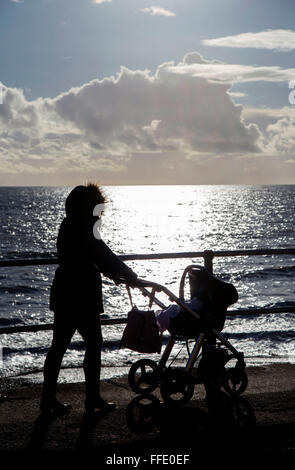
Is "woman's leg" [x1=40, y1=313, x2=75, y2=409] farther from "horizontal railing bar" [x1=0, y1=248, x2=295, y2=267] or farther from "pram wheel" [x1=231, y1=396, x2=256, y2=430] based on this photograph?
"pram wheel" [x1=231, y1=396, x2=256, y2=430]

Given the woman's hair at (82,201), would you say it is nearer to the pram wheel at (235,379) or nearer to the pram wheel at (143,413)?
the pram wheel at (143,413)

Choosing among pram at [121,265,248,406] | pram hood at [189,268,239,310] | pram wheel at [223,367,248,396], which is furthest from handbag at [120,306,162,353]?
pram wheel at [223,367,248,396]

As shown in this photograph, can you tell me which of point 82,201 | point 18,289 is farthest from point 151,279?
point 82,201

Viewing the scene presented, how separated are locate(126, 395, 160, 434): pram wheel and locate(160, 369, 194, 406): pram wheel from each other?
4.9 inches

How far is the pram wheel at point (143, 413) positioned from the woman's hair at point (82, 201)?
153cm

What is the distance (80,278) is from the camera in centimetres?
480

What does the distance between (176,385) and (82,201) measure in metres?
1.60

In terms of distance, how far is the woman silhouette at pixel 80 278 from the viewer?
4.78 metres

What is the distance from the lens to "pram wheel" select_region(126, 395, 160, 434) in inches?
178

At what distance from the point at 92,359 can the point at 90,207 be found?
1.16 m

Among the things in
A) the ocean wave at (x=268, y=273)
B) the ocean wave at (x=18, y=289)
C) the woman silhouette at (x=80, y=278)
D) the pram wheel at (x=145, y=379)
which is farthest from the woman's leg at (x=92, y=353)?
the ocean wave at (x=268, y=273)

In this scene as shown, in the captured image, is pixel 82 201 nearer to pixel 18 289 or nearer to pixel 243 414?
pixel 243 414
